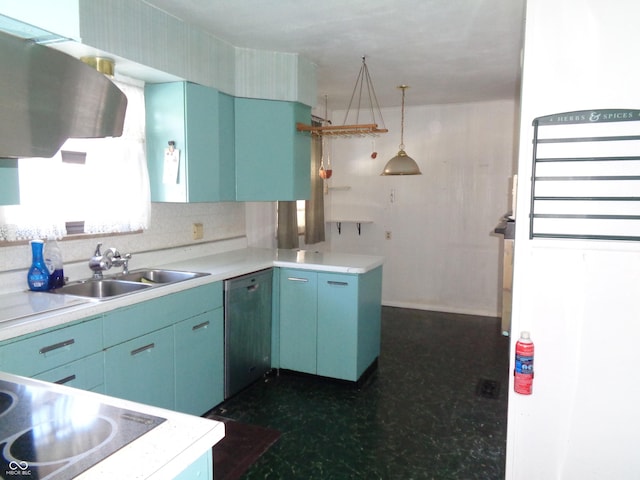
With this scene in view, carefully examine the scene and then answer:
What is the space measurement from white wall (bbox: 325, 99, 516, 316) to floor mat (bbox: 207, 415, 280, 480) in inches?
128

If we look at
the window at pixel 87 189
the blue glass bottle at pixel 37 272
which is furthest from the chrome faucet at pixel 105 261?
the blue glass bottle at pixel 37 272

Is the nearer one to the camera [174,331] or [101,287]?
[174,331]

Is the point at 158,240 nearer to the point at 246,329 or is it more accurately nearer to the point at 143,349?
the point at 246,329

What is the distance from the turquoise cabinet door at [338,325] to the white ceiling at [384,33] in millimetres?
1600

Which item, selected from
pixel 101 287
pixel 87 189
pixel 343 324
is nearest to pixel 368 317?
pixel 343 324

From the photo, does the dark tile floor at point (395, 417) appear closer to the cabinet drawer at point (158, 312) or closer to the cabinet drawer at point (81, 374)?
the cabinet drawer at point (158, 312)

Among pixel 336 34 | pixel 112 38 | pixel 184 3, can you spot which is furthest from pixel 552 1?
pixel 112 38

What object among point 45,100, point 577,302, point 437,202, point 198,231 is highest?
point 45,100

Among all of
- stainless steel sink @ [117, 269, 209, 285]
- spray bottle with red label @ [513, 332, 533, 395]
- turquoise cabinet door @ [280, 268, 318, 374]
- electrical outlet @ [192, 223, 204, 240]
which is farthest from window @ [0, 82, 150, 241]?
spray bottle with red label @ [513, 332, 533, 395]

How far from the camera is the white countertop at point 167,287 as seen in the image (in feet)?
5.96

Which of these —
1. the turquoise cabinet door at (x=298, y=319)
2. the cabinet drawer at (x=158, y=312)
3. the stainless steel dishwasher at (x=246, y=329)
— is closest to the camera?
the cabinet drawer at (x=158, y=312)

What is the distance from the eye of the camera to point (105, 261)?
2.66 meters

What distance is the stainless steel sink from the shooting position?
2.80m

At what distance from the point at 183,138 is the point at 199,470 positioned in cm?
231
